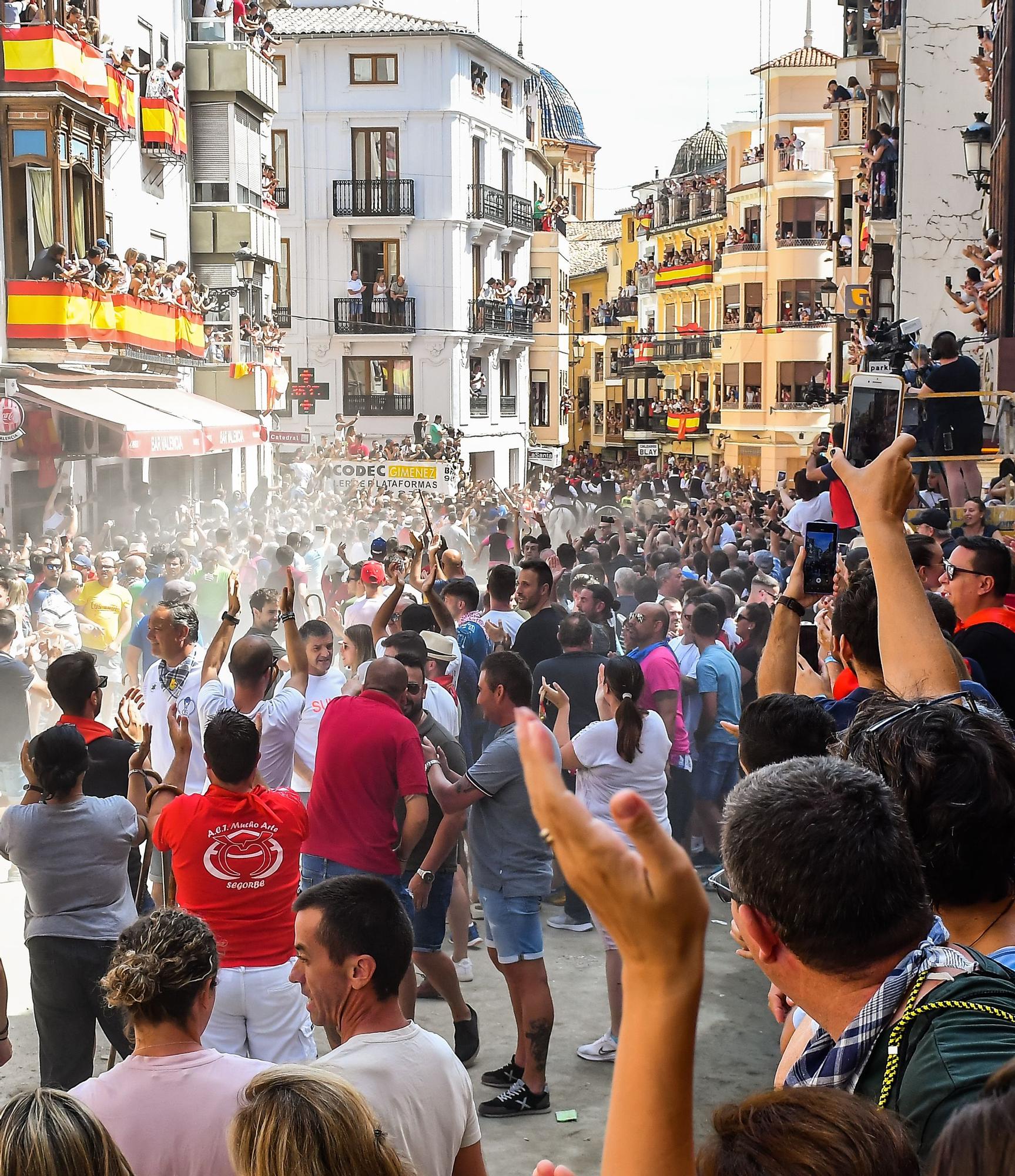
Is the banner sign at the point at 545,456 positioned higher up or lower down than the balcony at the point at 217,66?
lower down

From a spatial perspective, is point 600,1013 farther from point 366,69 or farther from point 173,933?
point 366,69

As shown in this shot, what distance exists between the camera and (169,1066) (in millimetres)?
3551

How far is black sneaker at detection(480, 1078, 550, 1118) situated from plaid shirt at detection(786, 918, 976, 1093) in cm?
412

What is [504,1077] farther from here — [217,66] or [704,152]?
[704,152]

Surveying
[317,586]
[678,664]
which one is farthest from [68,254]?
[678,664]

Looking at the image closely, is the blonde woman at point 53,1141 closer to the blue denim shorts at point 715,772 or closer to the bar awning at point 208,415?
the blue denim shorts at point 715,772

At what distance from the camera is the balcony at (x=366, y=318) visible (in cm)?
4491

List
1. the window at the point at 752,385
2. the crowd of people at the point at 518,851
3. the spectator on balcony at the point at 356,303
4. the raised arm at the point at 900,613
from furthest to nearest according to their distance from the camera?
the window at the point at 752,385, the spectator on balcony at the point at 356,303, the raised arm at the point at 900,613, the crowd of people at the point at 518,851

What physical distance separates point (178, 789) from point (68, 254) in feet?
57.8

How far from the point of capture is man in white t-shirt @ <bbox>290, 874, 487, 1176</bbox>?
3.38m

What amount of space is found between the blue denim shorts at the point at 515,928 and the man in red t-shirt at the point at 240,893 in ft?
4.07

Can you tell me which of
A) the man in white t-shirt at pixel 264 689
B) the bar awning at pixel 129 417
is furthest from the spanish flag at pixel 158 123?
the man in white t-shirt at pixel 264 689

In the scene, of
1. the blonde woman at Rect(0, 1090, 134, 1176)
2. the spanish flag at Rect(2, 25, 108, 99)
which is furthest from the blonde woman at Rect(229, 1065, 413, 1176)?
the spanish flag at Rect(2, 25, 108, 99)

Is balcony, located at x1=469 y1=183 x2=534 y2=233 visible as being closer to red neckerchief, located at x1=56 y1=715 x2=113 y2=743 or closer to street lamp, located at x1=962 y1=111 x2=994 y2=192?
street lamp, located at x1=962 y1=111 x2=994 y2=192
